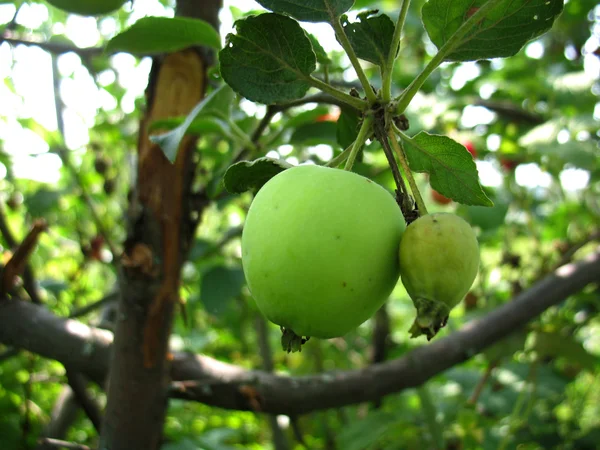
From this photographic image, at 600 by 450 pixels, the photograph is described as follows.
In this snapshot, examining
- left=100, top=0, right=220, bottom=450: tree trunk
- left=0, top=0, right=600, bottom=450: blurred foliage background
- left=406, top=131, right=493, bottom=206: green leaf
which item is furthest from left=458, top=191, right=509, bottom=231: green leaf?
left=406, top=131, right=493, bottom=206: green leaf

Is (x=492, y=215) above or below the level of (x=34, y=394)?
above

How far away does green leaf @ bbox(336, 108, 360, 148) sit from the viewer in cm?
88

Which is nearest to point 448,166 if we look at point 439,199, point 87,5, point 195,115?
point 195,115

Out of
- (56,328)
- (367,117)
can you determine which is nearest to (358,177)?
(367,117)

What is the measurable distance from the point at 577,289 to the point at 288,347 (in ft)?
4.25

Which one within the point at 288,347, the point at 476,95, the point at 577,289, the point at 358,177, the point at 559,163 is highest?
the point at 476,95

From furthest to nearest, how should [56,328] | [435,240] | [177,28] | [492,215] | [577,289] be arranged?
[492,215], [577,289], [56,328], [177,28], [435,240]

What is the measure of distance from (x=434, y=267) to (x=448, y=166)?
193 millimetres

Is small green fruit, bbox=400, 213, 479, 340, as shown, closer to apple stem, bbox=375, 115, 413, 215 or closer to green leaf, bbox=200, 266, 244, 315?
apple stem, bbox=375, 115, 413, 215

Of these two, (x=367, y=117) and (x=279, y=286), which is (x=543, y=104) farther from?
(x=279, y=286)

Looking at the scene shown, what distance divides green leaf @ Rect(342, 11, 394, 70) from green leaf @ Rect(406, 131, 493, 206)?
123 millimetres

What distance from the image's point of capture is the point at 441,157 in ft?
2.39

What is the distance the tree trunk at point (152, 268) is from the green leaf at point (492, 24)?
673 millimetres

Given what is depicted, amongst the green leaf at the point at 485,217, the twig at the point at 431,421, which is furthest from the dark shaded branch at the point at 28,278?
the green leaf at the point at 485,217
